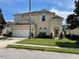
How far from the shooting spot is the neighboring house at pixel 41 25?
51000 millimetres

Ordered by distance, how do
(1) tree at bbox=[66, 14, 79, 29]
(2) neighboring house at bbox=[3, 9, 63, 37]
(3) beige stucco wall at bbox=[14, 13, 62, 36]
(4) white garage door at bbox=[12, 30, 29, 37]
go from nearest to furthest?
(1) tree at bbox=[66, 14, 79, 29], (3) beige stucco wall at bbox=[14, 13, 62, 36], (2) neighboring house at bbox=[3, 9, 63, 37], (4) white garage door at bbox=[12, 30, 29, 37]

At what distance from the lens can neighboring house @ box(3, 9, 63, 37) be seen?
51.0m

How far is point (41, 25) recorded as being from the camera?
172 feet

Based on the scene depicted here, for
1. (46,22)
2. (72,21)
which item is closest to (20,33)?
(46,22)

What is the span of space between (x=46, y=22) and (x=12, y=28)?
836 cm

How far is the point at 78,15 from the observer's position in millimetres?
33031

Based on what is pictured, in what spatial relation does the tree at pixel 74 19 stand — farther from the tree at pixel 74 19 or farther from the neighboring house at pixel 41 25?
the neighboring house at pixel 41 25

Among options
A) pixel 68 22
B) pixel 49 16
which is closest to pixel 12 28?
pixel 49 16

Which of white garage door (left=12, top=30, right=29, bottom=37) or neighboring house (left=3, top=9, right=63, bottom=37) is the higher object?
neighboring house (left=3, top=9, right=63, bottom=37)

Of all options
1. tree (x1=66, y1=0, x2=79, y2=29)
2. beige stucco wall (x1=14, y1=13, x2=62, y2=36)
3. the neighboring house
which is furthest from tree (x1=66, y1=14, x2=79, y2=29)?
beige stucco wall (x1=14, y1=13, x2=62, y2=36)

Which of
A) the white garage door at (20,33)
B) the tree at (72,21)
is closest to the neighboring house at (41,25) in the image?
the white garage door at (20,33)

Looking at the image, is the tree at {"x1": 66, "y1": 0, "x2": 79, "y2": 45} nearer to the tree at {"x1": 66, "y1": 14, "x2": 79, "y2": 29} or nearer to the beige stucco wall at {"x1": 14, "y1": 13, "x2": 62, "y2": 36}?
the tree at {"x1": 66, "y1": 14, "x2": 79, "y2": 29}

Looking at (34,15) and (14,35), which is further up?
(34,15)

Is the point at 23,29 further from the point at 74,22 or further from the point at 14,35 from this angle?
the point at 74,22
